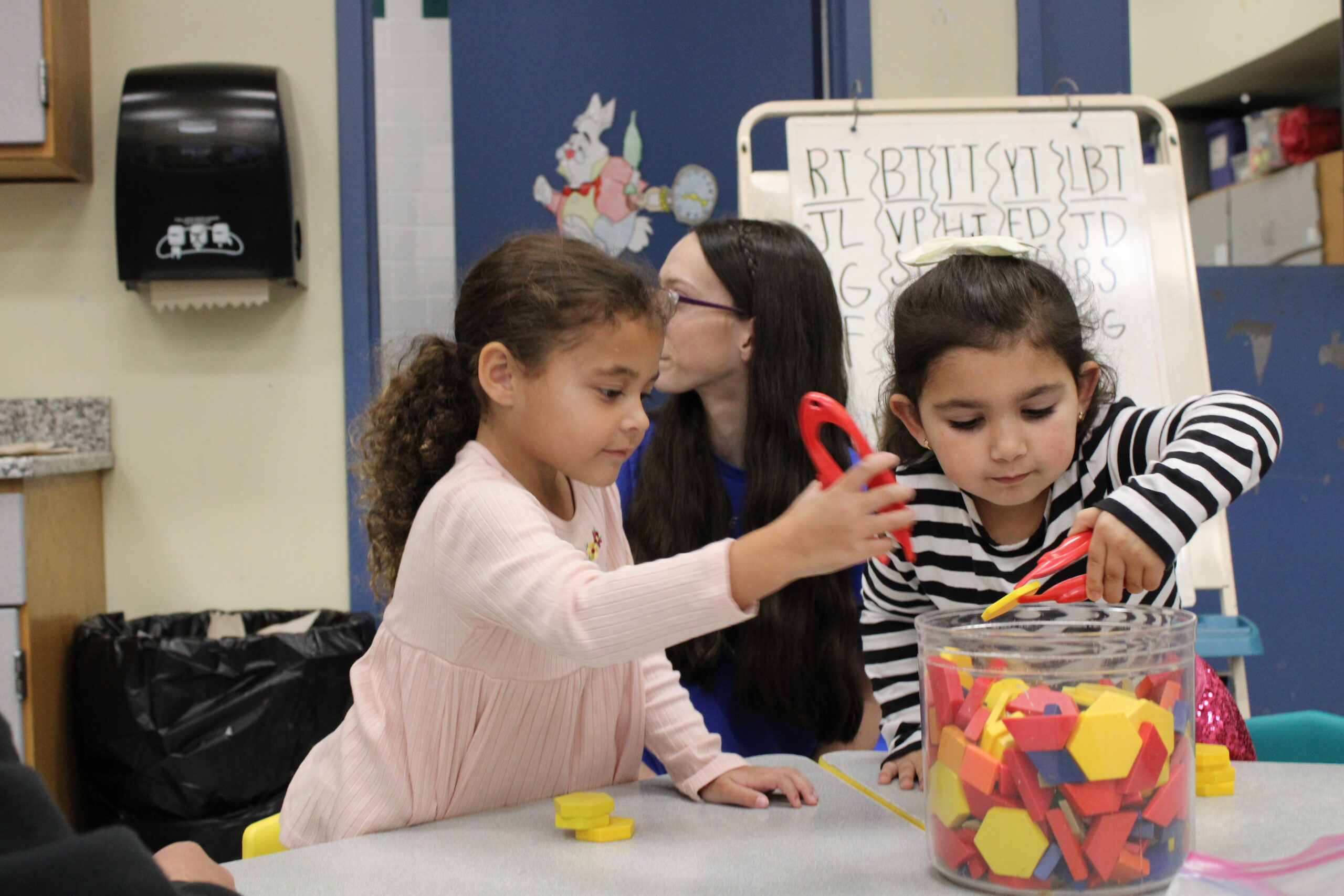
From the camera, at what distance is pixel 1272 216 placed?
9.87ft

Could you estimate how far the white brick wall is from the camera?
3018 mm

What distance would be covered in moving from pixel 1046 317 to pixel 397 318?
232 cm

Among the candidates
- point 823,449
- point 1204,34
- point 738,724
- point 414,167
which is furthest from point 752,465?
point 1204,34

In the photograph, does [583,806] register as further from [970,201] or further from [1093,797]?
[970,201]

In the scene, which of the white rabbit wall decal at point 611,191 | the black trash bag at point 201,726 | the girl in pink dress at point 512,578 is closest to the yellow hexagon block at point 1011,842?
the girl in pink dress at point 512,578

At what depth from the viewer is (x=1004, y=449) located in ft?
3.10

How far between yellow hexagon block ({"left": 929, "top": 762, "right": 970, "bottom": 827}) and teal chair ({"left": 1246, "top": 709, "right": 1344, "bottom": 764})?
67 cm

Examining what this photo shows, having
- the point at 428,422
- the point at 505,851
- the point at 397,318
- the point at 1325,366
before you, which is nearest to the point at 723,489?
the point at 428,422

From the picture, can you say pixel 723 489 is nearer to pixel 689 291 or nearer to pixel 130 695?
pixel 689 291

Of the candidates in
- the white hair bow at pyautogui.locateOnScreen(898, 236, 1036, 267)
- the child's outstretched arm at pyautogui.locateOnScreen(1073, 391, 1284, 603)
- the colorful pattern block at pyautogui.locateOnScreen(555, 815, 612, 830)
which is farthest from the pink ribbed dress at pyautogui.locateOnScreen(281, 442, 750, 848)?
the white hair bow at pyautogui.locateOnScreen(898, 236, 1036, 267)

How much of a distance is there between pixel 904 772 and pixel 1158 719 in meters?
0.29

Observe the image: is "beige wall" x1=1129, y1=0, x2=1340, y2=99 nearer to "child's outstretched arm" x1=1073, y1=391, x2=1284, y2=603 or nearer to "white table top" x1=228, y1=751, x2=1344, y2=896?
"child's outstretched arm" x1=1073, y1=391, x2=1284, y2=603

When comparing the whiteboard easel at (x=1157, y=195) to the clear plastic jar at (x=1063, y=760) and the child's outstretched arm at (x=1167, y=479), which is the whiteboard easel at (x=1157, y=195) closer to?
the child's outstretched arm at (x=1167, y=479)

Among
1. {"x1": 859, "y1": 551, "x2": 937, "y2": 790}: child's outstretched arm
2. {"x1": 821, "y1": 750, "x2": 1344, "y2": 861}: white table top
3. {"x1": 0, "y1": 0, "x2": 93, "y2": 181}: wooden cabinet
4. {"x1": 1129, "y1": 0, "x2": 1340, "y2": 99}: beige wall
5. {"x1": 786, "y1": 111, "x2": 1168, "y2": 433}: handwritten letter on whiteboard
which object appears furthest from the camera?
{"x1": 1129, "y1": 0, "x2": 1340, "y2": 99}: beige wall
